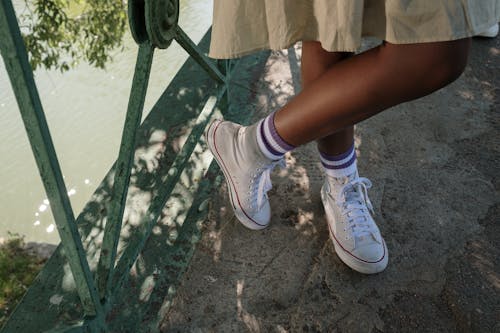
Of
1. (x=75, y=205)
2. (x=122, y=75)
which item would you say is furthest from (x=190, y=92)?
(x=122, y=75)

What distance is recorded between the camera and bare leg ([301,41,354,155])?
4.28 ft

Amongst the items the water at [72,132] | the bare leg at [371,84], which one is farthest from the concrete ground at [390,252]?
the water at [72,132]

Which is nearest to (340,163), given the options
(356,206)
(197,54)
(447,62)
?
(356,206)

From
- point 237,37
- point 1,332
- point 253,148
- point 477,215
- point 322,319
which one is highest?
point 237,37

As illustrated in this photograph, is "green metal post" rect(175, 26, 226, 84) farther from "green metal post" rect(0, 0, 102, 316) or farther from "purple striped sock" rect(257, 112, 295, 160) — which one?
"green metal post" rect(0, 0, 102, 316)

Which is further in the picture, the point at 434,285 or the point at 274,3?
the point at 434,285

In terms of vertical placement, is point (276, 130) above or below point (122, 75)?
above

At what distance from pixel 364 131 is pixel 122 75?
3.47m

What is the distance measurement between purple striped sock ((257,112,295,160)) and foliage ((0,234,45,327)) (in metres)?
2.14

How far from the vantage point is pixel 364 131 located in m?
2.08

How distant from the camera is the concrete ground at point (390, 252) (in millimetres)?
1361

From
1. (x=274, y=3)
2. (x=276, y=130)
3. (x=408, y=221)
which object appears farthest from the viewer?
(x=408, y=221)

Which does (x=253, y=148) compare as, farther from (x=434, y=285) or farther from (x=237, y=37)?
(x=434, y=285)

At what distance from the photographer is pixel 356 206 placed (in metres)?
1.53
